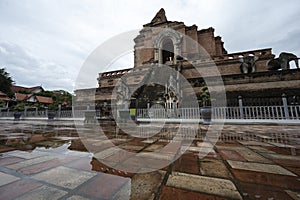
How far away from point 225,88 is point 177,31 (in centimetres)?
1039

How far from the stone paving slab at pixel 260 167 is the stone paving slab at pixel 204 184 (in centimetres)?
44

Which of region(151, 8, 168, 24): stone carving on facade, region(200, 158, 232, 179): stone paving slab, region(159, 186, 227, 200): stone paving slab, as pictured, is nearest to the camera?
region(159, 186, 227, 200): stone paving slab

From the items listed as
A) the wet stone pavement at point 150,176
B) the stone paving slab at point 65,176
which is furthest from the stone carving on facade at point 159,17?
the stone paving slab at point 65,176

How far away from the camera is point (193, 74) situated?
41.6 feet

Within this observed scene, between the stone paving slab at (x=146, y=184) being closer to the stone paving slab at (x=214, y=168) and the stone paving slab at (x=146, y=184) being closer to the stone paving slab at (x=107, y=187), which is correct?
the stone paving slab at (x=107, y=187)

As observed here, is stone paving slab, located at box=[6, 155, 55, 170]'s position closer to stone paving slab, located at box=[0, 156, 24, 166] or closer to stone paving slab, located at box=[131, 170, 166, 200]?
stone paving slab, located at box=[0, 156, 24, 166]

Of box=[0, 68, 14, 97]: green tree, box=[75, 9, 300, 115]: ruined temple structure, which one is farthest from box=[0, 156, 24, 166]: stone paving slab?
box=[0, 68, 14, 97]: green tree

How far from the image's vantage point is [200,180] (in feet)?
3.76

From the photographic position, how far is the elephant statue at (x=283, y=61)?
33.7ft

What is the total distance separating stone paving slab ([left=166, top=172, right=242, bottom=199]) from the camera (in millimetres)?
957

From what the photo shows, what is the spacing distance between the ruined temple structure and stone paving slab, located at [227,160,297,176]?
761cm

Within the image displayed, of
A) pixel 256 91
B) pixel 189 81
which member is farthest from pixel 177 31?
pixel 256 91

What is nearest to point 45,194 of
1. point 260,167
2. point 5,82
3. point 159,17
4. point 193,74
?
point 260,167

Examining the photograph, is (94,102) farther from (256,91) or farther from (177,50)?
(256,91)
